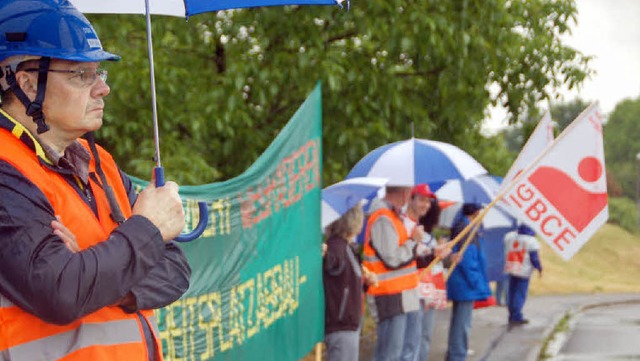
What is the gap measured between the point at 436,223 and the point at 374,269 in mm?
1715

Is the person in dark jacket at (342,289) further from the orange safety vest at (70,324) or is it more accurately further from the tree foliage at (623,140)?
the tree foliage at (623,140)

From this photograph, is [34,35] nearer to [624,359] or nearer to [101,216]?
[101,216]

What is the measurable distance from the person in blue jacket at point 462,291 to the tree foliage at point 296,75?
4.05ft

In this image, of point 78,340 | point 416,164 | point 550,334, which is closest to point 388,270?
point 416,164

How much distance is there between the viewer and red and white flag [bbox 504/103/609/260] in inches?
366

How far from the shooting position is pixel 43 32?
281 centimetres

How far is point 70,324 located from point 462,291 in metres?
8.66

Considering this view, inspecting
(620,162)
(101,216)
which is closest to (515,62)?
(101,216)

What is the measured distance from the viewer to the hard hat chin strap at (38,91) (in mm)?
2799

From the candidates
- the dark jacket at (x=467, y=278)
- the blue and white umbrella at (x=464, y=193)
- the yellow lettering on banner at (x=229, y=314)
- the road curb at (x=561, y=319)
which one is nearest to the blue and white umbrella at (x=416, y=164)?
the dark jacket at (x=467, y=278)

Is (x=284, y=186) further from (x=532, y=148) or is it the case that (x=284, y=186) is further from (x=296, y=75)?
(x=532, y=148)

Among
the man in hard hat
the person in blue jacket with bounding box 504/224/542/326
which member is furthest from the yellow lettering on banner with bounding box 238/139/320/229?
the person in blue jacket with bounding box 504/224/542/326

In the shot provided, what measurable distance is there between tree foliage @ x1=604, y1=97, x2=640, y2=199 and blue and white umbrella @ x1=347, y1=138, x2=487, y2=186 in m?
72.2

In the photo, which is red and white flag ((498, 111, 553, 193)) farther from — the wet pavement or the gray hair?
the wet pavement
